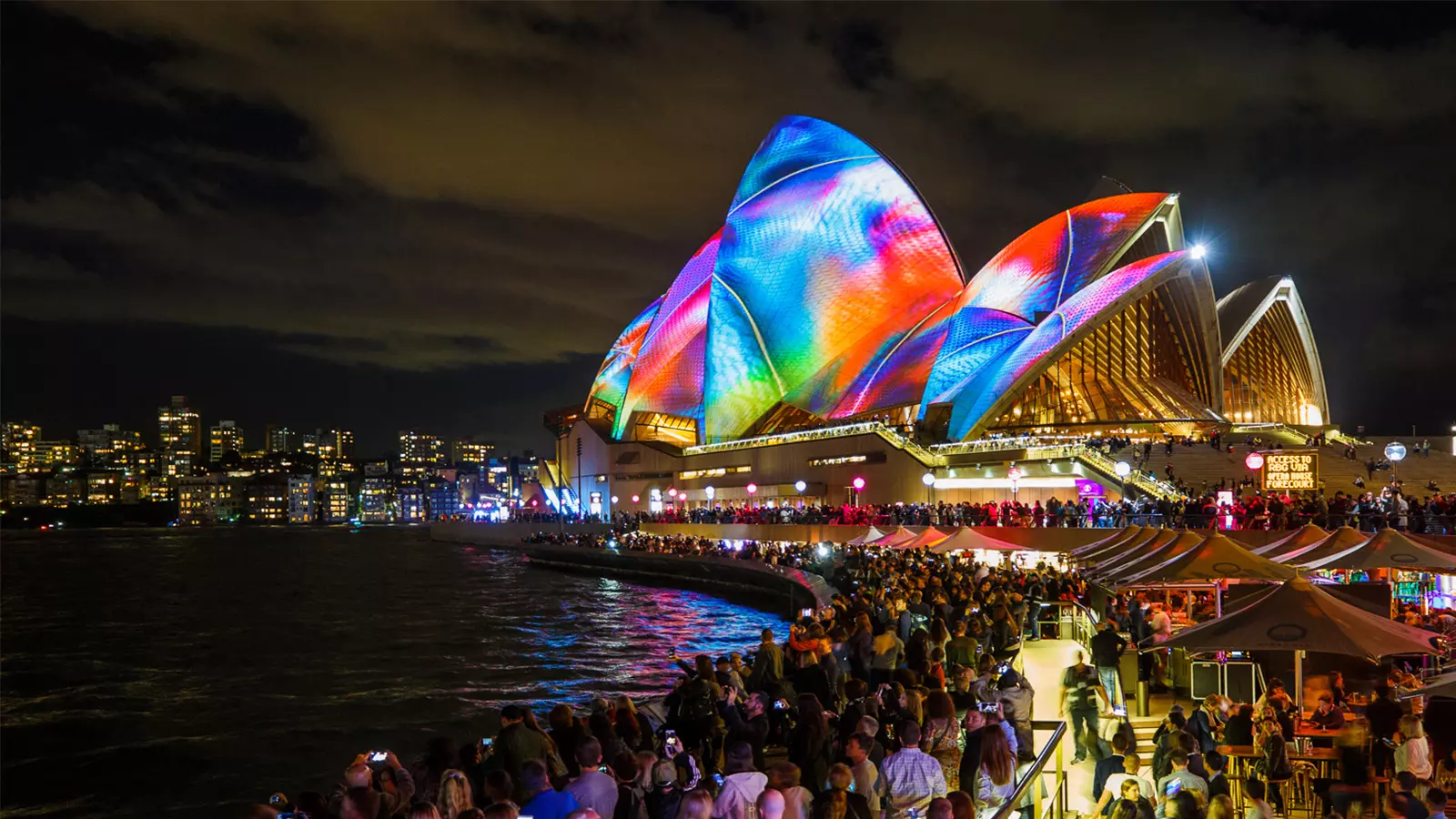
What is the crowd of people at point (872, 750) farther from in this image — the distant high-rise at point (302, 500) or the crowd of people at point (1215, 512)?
the distant high-rise at point (302, 500)

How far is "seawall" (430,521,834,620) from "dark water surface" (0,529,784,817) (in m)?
1.19

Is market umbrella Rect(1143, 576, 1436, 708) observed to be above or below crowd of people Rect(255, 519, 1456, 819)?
above

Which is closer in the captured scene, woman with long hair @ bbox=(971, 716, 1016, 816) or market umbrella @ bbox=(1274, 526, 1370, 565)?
woman with long hair @ bbox=(971, 716, 1016, 816)

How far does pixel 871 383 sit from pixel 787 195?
8.85 metres

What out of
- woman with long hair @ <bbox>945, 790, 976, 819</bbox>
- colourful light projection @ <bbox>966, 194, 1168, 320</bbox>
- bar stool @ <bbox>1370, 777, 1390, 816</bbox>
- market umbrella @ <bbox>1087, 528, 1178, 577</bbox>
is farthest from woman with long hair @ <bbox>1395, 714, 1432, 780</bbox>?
colourful light projection @ <bbox>966, 194, 1168, 320</bbox>

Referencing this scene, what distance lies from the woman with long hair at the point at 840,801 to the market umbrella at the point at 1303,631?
11.0ft

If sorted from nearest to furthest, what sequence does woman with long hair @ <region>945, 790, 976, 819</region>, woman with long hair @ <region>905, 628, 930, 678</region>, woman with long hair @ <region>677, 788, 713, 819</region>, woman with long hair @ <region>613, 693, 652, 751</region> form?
woman with long hair @ <region>945, 790, 976, 819</region> → woman with long hair @ <region>677, 788, 713, 819</region> → woman with long hair @ <region>613, 693, 652, 751</region> → woman with long hair @ <region>905, 628, 930, 678</region>

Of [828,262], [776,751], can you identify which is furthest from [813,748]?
[828,262]

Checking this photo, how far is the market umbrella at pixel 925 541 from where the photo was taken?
73.6 ft

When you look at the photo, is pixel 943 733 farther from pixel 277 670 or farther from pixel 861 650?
pixel 277 670

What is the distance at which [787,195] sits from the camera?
49.6 meters

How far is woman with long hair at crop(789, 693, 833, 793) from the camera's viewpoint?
649 centimetres

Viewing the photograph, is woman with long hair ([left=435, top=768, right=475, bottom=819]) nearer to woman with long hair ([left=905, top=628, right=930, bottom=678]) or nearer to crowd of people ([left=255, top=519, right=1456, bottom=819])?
crowd of people ([left=255, top=519, right=1456, bottom=819])

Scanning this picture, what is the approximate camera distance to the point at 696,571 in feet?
132
